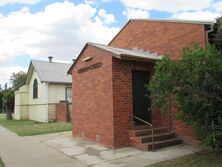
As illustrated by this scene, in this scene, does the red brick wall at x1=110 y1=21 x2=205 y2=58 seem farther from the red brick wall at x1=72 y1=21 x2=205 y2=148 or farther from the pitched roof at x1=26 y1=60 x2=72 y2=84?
the pitched roof at x1=26 y1=60 x2=72 y2=84

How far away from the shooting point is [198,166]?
4.81 metres

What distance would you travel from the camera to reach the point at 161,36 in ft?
30.3

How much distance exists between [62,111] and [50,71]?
5.24 metres

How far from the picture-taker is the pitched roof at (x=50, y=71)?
18984 millimetres

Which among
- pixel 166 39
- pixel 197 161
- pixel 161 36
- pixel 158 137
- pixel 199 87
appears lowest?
pixel 197 161

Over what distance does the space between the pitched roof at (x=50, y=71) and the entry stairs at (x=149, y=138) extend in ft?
43.0

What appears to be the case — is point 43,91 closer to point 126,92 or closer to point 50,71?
point 50,71

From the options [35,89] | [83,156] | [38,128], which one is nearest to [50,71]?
[35,89]

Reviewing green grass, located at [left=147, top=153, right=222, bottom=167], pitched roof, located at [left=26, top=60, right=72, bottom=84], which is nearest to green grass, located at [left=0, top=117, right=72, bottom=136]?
pitched roof, located at [left=26, top=60, right=72, bottom=84]

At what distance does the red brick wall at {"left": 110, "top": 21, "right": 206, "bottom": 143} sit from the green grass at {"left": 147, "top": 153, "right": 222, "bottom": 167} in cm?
164

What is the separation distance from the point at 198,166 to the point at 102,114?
3857 mm

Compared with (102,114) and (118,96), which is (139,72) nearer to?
(118,96)

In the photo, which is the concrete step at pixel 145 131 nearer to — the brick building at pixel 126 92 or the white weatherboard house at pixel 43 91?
the brick building at pixel 126 92

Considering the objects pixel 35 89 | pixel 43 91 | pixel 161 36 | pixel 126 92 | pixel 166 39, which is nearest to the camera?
pixel 126 92
